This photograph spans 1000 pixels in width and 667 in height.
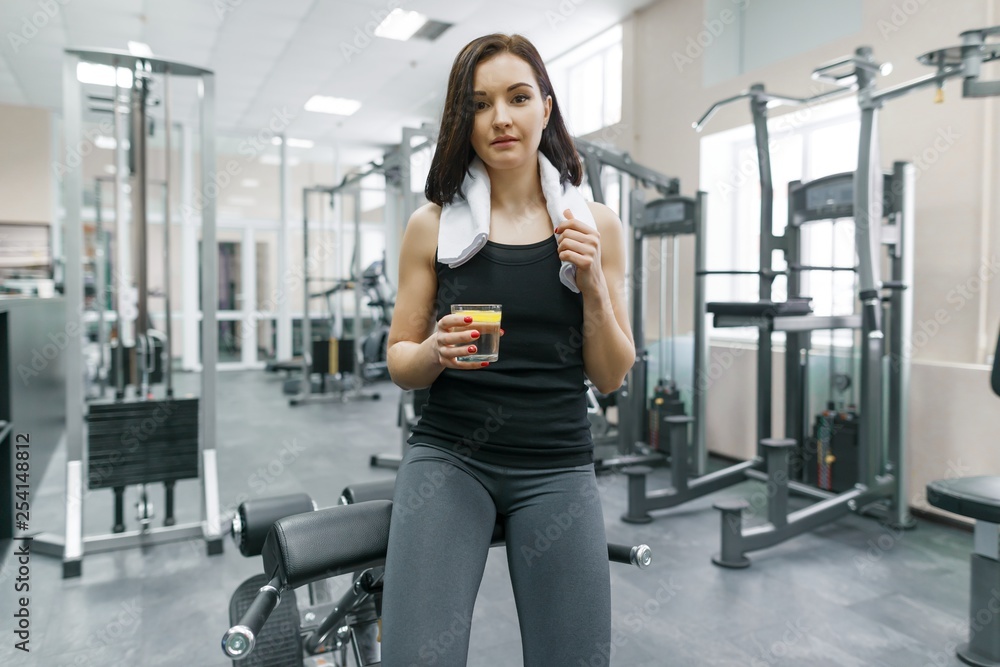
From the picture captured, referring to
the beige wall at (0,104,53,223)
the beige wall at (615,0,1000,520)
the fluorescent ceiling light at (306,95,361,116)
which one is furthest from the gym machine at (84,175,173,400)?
the beige wall at (615,0,1000,520)

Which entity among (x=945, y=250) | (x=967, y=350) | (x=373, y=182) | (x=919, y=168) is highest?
(x=373, y=182)

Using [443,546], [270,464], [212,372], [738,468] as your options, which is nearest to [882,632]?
[738,468]

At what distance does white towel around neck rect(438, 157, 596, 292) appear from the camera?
3.61 feet

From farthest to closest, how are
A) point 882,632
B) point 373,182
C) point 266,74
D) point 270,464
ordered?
point 373,182 < point 266,74 < point 270,464 < point 882,632

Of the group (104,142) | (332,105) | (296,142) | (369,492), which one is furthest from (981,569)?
(104,142)

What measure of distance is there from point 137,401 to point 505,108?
86.3 inches

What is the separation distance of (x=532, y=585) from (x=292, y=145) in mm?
9232

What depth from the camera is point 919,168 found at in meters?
3.11

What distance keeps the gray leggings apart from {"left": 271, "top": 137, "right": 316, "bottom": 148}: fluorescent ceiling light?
28.3ft

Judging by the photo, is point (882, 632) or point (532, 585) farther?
point (882, 632)

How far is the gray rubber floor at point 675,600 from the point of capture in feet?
6.23

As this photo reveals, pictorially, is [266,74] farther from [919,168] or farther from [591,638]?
[591,638]

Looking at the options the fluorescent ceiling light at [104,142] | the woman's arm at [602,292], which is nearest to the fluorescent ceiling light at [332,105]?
the fluorescent ceiling light at [104,142]

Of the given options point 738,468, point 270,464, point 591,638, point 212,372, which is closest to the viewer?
point 591,638
